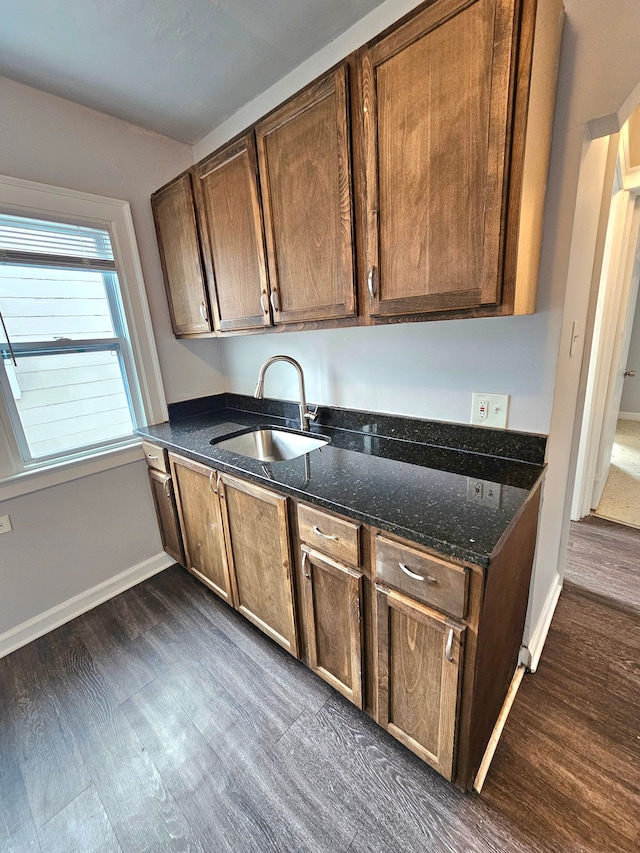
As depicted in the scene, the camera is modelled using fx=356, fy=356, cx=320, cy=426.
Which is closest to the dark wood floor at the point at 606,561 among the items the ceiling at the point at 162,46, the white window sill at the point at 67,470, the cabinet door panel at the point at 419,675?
the cabinet door panel at the point at 419,675

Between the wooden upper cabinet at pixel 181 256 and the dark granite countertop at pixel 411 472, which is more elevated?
the wooden upper cabinet at pixel 181 256

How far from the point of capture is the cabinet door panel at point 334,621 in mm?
1159

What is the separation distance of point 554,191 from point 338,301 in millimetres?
726

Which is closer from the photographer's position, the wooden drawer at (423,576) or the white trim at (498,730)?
the wooden drawer at (423,576)

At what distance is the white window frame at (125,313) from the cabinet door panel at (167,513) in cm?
21

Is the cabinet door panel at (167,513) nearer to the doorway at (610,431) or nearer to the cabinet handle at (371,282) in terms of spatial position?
the cabinet handle at (371,282)

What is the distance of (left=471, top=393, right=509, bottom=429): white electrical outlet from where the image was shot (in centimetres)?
131

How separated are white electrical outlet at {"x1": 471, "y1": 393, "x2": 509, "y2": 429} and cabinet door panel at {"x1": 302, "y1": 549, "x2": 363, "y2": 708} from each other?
0.75m

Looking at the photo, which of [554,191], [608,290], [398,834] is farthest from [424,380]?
[608,290]

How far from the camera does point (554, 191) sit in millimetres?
1076

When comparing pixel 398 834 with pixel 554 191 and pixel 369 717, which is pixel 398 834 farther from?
pixel 554 191

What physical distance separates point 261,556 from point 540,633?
129 centimetres

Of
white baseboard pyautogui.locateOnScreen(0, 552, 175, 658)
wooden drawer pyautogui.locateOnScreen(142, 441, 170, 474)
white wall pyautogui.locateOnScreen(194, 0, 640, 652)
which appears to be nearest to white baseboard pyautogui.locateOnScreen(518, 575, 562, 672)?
white wall pyautogui.locateOnScreen(194, 0, 640, 652)

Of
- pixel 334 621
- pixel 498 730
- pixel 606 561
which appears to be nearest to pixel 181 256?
pixel 334 621
